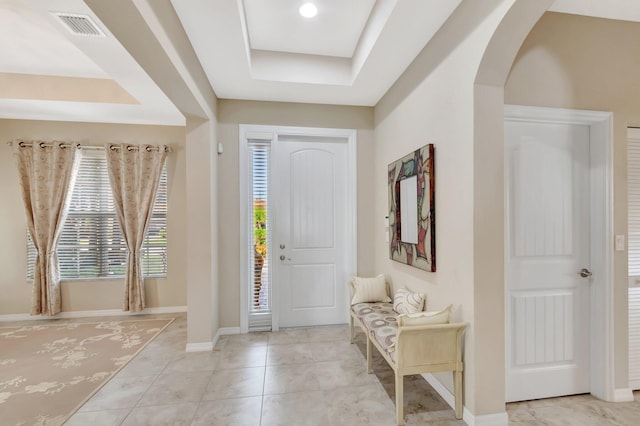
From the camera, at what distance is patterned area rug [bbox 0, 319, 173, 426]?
2002mm

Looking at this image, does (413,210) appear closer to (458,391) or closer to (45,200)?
(458,391)

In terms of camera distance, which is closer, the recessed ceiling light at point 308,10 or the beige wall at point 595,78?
the beige wall at point 595,78

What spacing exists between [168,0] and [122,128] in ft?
9.30

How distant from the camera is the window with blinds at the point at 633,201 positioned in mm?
2102

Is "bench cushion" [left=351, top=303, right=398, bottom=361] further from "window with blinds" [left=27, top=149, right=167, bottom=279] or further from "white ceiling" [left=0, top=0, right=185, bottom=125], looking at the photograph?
"window with blinds" [left=27, top=149, right=167, bottom=279]

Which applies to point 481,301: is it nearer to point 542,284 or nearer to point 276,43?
point 542,284

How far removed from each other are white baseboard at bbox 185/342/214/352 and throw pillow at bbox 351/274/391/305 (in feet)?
5.04

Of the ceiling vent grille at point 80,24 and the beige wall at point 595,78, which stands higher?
the ceiling vent grille at point 80,24

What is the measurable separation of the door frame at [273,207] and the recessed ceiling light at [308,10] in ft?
4.09

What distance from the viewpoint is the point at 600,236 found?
2.04m

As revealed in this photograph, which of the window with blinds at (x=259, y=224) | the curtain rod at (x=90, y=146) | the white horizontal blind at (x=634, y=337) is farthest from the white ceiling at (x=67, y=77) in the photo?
the white horizontal blind at (x=634, y=337)

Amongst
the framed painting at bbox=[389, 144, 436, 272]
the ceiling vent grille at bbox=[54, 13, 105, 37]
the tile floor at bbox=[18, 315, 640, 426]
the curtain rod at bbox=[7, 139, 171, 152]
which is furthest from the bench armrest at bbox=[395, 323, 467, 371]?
the curtain rod at bbox=[7, 139, 171, 152]

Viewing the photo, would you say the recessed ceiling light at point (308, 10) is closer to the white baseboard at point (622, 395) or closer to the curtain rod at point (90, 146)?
the curtain rod at point (90, 146)

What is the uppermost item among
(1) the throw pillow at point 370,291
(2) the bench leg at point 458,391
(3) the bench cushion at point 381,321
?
(1) the throw pillow at point 370,291
